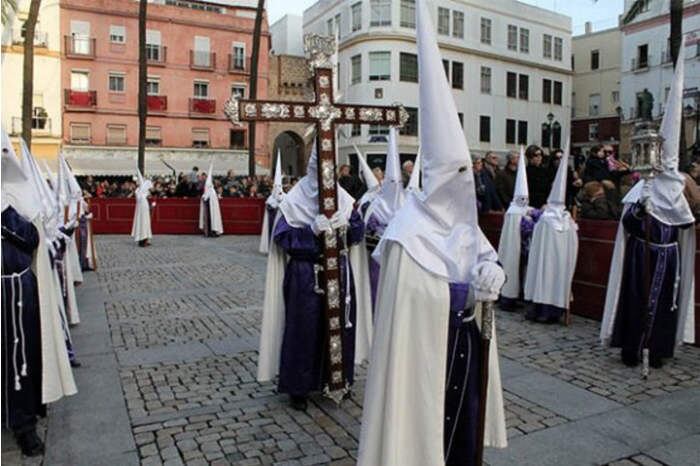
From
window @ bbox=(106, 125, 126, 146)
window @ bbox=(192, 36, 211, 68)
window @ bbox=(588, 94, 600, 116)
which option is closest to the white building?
window @ bbox=(588, 94, 600, 116)

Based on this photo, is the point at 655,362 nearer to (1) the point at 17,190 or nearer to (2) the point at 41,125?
(1) the point at 17,190

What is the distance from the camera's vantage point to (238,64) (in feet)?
136

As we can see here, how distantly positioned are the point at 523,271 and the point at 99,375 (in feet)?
19.5

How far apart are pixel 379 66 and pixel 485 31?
9221 mm

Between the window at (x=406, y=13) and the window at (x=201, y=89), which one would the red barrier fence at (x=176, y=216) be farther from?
the window at (x=406, y=13)

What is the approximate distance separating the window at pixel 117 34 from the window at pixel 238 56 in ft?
22.1

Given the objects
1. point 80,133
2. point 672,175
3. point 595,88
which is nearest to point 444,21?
point 595,88

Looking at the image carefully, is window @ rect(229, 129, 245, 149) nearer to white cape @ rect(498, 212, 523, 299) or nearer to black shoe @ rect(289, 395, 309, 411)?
white cape @ rect(498, 212, 523, 299)

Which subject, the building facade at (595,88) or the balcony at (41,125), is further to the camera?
the building facade at (595,88)

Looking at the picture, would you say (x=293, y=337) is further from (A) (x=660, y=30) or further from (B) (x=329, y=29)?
(A) (x=660, y=30)

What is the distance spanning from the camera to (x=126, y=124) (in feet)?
126

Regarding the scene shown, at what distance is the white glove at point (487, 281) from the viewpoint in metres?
3.02

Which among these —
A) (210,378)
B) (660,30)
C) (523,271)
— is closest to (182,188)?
(523,271)

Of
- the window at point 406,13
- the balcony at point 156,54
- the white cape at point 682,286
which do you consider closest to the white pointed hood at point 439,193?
the white cape at point 682,286
